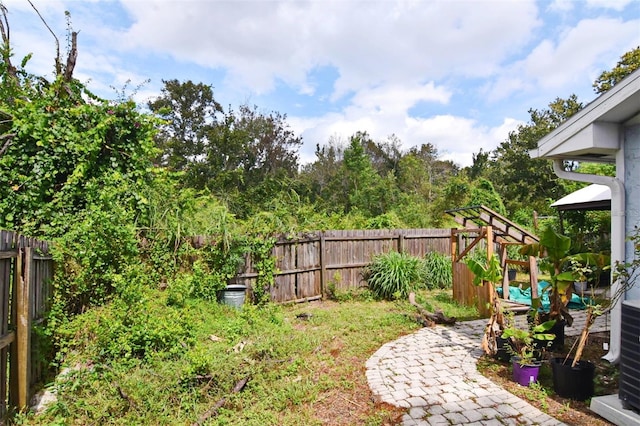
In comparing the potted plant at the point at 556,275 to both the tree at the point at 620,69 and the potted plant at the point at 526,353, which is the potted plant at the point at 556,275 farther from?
the tree at the point at 620,69

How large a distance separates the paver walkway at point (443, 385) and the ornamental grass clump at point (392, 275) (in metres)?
2.68

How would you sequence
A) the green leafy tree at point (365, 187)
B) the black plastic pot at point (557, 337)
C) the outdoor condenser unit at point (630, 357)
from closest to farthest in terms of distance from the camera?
the outdoor condenser unit at point (630, 357)
the black plastic pot at point (557, 337)
the green leafy tree at point (365, 187)

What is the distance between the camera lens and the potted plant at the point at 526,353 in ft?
11.9

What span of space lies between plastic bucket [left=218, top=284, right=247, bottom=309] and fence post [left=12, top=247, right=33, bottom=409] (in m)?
3.77

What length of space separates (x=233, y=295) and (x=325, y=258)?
8.25ft

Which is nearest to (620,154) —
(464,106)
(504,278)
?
(504,278)

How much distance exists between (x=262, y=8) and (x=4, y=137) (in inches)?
211

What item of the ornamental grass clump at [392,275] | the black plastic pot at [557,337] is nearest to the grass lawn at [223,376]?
the black plastic pot at [557,337]

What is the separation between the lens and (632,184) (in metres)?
4.06

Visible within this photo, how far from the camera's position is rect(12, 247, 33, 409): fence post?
10.3 ft

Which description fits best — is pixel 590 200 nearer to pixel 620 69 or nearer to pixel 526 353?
pixel 526 353

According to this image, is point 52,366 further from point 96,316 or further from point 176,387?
point 176,387

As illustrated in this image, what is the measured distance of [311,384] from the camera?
3.74 metres

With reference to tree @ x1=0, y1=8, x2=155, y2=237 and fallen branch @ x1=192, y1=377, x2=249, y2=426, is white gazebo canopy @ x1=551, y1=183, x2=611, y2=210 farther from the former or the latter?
tree @ x1=0, y1=8, x2=155, y2=237
